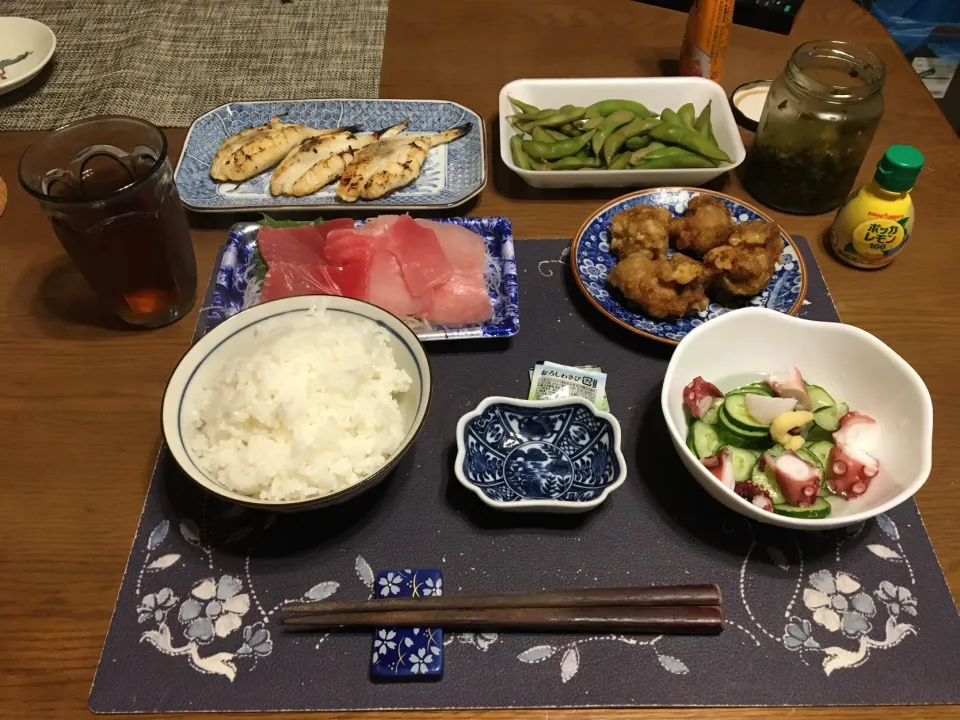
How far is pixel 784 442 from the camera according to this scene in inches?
49.8

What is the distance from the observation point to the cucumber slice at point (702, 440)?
1.27 meters

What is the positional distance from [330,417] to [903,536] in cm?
112

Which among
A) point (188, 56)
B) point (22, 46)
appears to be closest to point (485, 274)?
point (188, 56)

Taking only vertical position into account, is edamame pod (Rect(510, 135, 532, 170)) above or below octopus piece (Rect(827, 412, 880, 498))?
above

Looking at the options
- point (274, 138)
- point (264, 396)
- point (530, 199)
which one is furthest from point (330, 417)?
point (274, 138)

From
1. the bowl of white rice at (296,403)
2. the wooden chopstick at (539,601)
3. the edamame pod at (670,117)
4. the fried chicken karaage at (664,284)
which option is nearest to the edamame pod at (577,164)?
the edamame pod at (670,117)

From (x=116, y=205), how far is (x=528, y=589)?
115 centimetres

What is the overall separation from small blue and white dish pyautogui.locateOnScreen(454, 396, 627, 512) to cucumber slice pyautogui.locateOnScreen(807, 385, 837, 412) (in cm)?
41

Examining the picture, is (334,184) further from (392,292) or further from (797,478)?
(797,478)

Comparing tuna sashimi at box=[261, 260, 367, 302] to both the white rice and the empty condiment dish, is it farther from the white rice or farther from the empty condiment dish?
the empty condiment dish

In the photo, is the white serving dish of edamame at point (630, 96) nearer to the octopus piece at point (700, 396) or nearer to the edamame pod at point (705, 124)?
the edamame pod at point (705, 124)

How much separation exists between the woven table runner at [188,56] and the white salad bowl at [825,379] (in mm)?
1637

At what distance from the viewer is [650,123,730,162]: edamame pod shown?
1.97 metres

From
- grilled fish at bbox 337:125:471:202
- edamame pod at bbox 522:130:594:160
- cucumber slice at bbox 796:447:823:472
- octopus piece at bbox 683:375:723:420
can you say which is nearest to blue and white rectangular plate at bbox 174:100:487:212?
grilled fish at bbox 337:125:471:202
